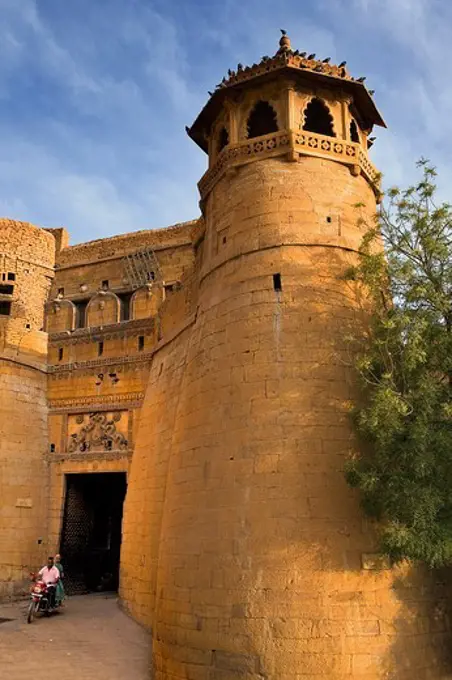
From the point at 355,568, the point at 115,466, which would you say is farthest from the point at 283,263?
the point at 115,466

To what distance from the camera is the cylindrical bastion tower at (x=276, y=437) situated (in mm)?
8016

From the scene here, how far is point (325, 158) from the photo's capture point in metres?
10.9

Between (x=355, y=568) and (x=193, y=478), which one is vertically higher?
(x=193, y=478)

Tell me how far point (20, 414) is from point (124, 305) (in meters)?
4.48

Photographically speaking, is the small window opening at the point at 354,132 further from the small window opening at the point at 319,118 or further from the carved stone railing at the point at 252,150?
the carved stone railing at the point at 252,150

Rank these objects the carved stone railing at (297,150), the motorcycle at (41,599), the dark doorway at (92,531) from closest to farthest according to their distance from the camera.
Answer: the carved stone railing at (297,150) → the motorcycle at (41,599) → the dark doorway at (92,531)

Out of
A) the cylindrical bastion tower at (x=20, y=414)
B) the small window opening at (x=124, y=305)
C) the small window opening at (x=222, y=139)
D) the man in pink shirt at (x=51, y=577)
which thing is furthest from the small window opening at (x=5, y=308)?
the small window opening at (x=222, y=139)

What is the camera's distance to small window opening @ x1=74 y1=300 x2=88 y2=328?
19016 mm

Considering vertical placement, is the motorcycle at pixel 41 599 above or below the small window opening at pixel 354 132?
below

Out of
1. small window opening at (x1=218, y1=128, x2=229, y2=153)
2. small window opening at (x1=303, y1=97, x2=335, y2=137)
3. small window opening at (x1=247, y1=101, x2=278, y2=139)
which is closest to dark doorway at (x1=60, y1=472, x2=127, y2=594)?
small window opening at (x1=218, y1=128, x2=229, y2=153)

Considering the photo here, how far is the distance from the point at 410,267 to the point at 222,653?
565 centimetres

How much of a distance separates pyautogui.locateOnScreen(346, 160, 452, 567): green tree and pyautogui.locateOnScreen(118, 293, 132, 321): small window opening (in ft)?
33.1

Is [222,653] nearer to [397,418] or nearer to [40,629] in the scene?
[397,418]

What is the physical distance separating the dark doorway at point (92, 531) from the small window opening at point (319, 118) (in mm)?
9148
